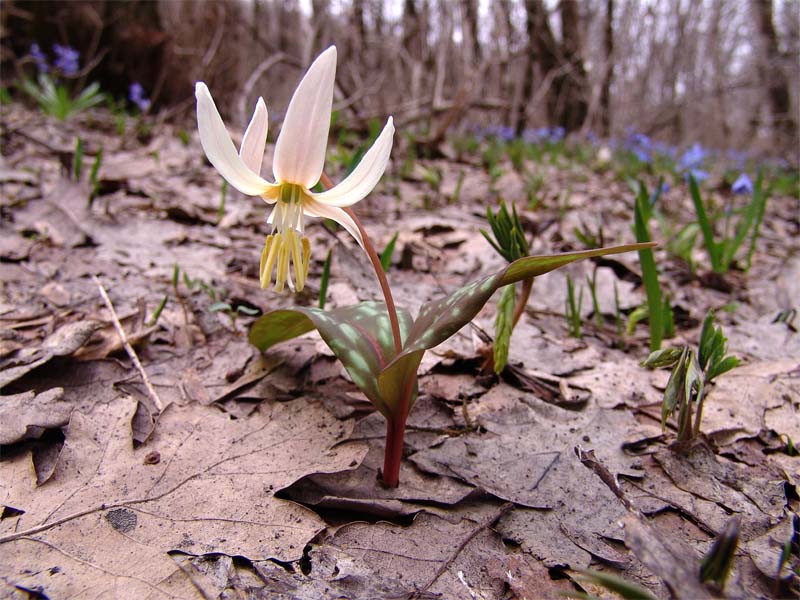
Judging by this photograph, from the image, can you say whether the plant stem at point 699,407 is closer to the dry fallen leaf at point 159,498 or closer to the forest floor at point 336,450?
the forest floor at point 336,450

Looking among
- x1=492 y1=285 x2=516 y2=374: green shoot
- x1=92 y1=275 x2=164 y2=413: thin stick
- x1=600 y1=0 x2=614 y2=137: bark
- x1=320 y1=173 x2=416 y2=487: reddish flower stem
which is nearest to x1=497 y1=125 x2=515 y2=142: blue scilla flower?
x1=600 y1=0 x2=614 y2=137: bark

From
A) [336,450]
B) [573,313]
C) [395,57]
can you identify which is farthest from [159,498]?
[395,57]

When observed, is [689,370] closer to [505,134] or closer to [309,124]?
[309,124]

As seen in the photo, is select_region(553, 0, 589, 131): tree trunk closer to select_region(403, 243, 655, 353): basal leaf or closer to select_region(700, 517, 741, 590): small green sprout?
select_region(403, 243, 655, 353): basal leaf

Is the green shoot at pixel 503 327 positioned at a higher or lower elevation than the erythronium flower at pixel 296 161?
lower

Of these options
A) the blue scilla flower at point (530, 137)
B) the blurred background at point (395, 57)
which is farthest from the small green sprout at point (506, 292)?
the blue scilla flower at point (530, 137)

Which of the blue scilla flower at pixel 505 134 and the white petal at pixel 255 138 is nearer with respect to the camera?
Answer: the white petal at pixel 255 138
